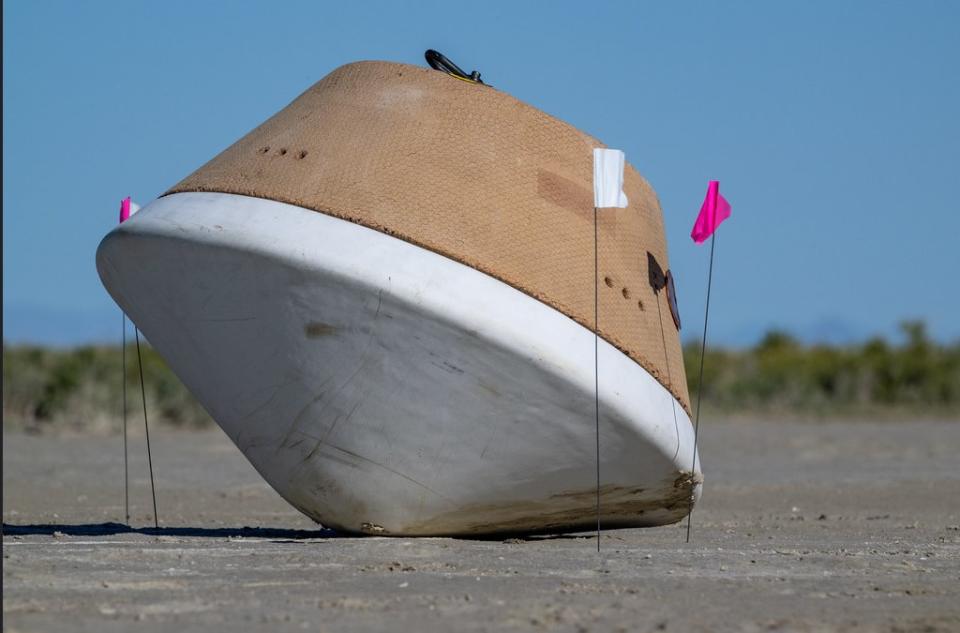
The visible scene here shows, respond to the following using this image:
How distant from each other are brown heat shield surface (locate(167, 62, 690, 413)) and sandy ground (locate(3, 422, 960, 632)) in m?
1.51

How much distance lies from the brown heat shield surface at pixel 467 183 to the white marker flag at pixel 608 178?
220mm

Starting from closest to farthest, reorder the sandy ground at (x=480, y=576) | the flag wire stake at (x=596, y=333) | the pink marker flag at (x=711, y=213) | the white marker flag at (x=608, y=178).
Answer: the sandy ground at (x=480, y=576), the flag wire stake at (x=596, y=333), the white marker flag at (x=608, y=178), the pink marker flag at (x=711, y=213)

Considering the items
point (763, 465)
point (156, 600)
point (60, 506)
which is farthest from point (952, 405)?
point (156, 600)

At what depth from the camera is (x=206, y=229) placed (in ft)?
30.0

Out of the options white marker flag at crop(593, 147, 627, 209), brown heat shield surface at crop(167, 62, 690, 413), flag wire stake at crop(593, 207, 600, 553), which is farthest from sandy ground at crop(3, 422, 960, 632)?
white marker flag at crop(593, 147, 627, 209)

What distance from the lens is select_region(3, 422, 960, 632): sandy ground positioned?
7133 millimetres

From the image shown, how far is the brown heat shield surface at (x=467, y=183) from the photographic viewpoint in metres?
9.30

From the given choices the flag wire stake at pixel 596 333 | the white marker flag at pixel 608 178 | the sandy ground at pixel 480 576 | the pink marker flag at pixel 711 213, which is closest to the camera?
the sandy ground at pixel 480 576

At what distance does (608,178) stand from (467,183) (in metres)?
0.90

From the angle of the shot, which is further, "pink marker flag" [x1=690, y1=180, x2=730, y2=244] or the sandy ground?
"pink marker flag" [x1=690, y1=180, x2=730, y2=244]

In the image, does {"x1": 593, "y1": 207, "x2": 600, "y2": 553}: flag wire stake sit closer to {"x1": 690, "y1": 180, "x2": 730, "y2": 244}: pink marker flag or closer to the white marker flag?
the white marker flag

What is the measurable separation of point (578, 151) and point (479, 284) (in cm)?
161

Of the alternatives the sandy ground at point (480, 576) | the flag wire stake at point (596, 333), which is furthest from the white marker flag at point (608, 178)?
the sandy ground at point (480, 576)

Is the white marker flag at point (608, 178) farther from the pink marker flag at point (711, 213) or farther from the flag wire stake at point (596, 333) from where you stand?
the pink marker flag at point (711, 213)
